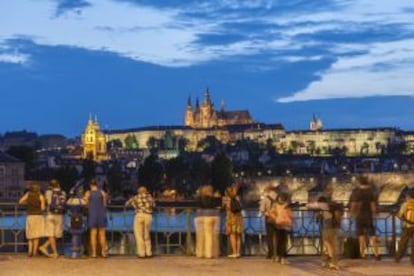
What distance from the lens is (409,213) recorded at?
1859 centimetres

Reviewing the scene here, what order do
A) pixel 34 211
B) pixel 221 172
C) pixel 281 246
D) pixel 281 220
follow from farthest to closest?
pixel 221 172 → pixel 34 211 → pixel 281 246 → pixel 281 220

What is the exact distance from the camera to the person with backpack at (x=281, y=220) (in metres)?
18.6

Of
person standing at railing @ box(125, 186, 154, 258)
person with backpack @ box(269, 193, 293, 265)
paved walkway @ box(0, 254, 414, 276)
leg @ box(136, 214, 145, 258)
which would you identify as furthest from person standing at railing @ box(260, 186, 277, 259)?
leg @ box(136, 214, 145, 258)

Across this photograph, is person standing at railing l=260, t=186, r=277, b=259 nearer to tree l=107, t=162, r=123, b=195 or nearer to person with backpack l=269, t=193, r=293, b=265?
person with backpack l=269, t=193, r=293, b=265

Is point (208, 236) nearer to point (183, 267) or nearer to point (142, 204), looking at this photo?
point (142, 204)

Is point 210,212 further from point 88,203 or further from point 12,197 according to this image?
point 12,197

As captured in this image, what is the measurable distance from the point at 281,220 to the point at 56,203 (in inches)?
173

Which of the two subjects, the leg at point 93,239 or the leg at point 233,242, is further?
the leg at point 233,242

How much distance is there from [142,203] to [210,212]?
51.1 inches

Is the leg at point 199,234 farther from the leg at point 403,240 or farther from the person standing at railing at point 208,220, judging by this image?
the leg at point 403,240

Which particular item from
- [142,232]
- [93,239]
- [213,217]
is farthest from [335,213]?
[93,239]

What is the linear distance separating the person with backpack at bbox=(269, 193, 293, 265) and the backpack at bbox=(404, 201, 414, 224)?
2.07 metres

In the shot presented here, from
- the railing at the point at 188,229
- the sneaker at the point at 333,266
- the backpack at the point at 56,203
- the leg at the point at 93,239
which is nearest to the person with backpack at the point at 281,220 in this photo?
the sneaker at the point at 333,266

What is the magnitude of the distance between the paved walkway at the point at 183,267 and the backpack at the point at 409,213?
0.81 m
